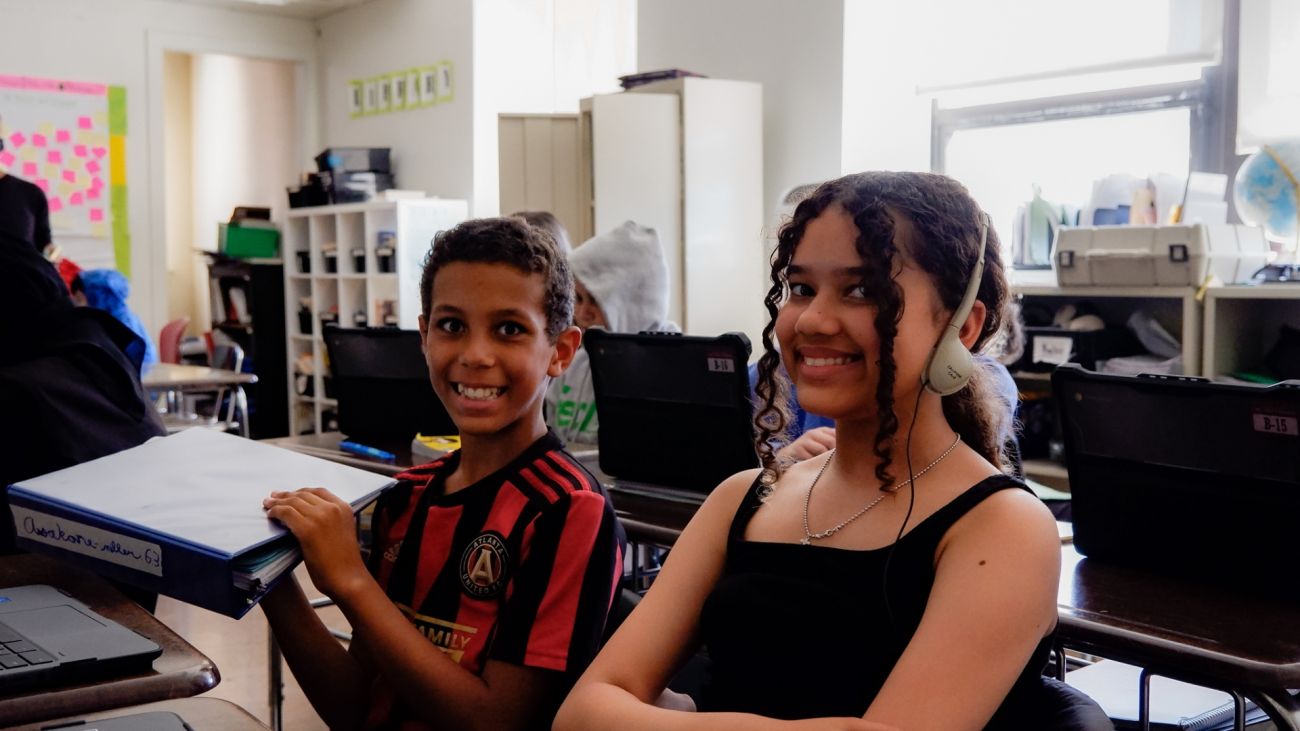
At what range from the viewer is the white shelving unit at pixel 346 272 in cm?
693

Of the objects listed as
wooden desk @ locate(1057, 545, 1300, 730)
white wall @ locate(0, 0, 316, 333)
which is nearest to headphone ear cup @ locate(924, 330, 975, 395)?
wooden desk @ locate(1057, 545, 1300, 730)

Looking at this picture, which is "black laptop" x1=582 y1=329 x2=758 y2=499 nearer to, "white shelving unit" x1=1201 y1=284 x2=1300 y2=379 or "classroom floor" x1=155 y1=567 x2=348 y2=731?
"classroom floor" x1=155 y1=567 x2=348 y2=731

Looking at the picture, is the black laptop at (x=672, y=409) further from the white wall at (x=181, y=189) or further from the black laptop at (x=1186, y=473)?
the white wall at (x=181, y=189)

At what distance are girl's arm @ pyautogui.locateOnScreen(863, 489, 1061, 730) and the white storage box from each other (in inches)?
113

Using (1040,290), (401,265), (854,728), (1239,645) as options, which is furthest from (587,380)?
(401,265)

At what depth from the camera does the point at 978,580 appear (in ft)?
3.26

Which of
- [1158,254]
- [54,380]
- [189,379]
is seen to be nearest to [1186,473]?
[54,380]

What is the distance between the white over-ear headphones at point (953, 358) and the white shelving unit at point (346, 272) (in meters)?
5.39

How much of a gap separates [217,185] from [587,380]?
7645mm

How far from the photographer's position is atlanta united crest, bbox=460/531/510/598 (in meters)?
1.32

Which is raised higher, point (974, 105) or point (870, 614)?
point (974, 105)

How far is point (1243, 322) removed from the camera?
3738mm

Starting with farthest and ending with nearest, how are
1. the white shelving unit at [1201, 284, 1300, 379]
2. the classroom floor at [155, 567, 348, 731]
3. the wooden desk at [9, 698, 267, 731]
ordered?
the white shelving unit at [1201, 284, 1300, 379] < the classroom floor at [155, 567, 348, 731] < the wooden desk at [9, 698, 267, 731]

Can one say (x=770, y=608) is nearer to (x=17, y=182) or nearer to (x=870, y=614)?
(x=870, y=614)
